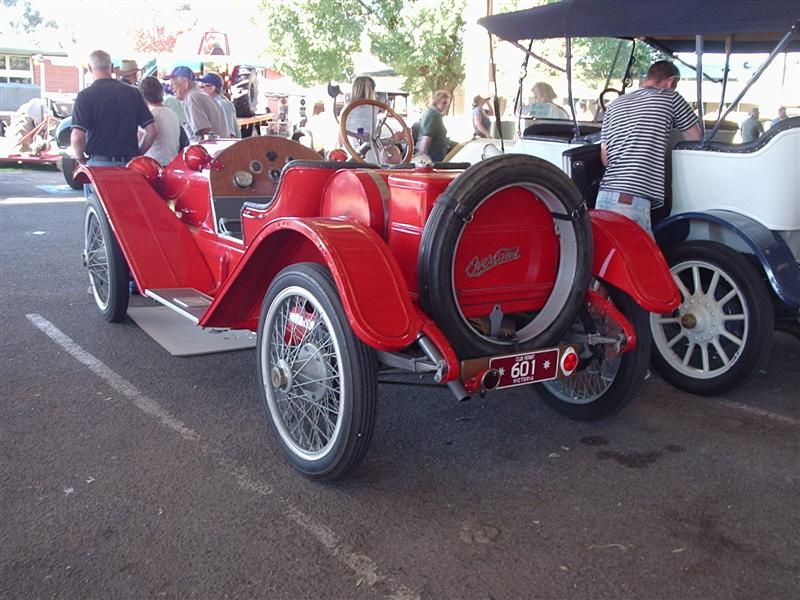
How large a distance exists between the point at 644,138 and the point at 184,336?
3.11 metres

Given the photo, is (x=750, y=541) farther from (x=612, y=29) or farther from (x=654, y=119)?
(x=612, y=29)

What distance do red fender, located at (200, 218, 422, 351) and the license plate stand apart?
42 centimetres

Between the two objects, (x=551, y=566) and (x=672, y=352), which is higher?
(x=672, y=352)

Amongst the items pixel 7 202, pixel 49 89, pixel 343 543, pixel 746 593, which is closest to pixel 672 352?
pixel 746 593

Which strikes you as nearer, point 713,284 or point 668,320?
point 713,284

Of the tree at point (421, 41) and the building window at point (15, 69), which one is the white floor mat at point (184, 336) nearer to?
the tree at point (421, 41)

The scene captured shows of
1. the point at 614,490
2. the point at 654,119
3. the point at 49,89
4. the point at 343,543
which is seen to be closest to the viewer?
the point at 343,543

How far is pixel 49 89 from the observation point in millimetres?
28984

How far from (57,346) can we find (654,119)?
12.7ft

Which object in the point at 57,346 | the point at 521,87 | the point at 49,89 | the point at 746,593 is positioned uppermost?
the point at 49,89

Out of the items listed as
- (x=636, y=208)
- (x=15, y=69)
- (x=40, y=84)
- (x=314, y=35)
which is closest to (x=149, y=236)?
(x=636, y=208)

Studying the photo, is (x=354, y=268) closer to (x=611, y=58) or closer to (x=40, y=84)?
(x=611, y=58)

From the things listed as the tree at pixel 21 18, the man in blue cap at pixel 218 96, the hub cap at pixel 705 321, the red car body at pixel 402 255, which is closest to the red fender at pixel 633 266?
the red car body at pixel 402 255

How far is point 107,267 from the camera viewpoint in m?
5.27
